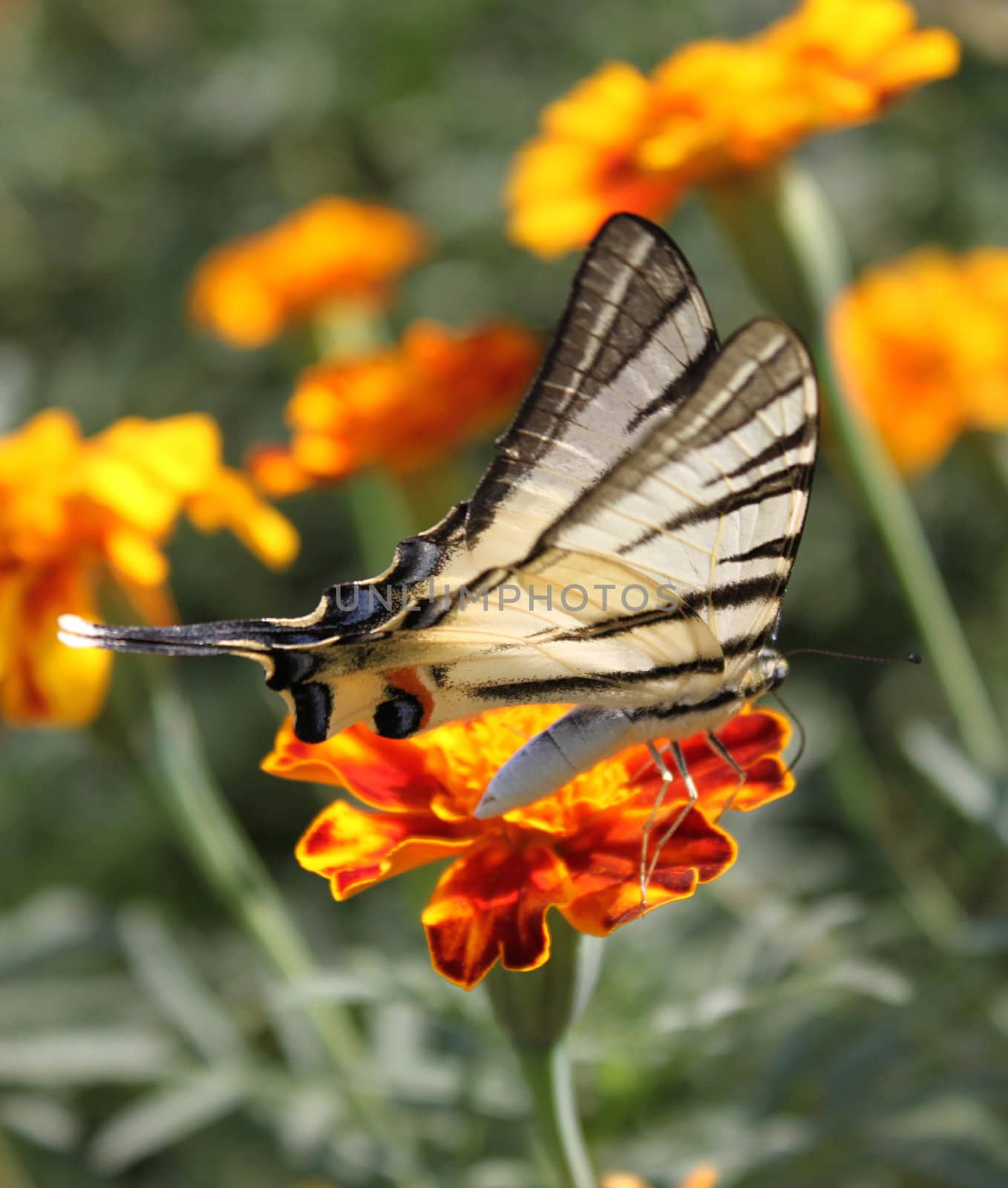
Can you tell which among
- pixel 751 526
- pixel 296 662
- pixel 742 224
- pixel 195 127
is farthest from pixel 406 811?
pixel 195 127

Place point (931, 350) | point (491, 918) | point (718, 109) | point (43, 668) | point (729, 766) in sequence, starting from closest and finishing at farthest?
point (491, 918) → point (729, 766) → point (43, 668) → point (718, 109) → point (931, 350)

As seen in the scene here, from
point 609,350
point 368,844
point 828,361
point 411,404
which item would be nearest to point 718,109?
point 828,361

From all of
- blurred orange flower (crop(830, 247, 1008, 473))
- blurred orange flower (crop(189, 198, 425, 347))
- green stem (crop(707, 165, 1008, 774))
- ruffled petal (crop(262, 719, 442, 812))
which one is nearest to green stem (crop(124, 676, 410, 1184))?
ruffled petal (crop(262, 719, 442, 812))

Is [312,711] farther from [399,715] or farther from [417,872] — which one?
[417,872]

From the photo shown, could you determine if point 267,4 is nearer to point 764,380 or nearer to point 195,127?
point 195,127

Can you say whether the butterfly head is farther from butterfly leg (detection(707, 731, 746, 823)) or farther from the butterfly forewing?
the butterfly forewing

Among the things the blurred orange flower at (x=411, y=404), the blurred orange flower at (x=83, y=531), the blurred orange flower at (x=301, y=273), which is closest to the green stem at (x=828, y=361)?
the blurred orange flower at (x=411, y=404)
